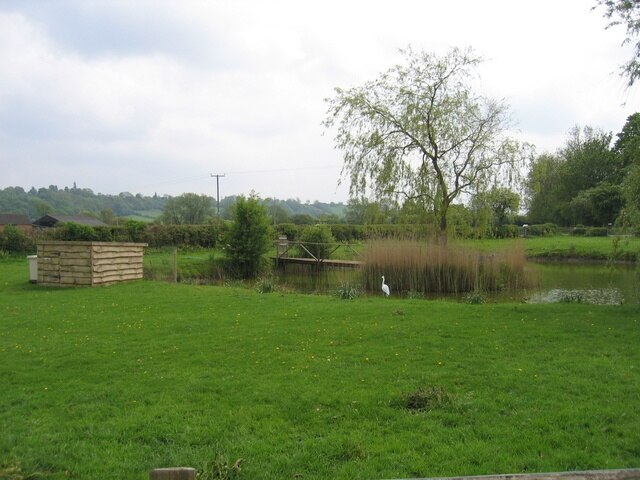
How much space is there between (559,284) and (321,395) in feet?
51.2

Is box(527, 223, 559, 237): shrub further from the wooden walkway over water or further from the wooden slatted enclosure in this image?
the wooden slatted enclosure

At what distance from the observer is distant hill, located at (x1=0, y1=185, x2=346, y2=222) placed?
235 feet

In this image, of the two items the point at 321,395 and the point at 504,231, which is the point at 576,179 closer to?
the point at 504,231

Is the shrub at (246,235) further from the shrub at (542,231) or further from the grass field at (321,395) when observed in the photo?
the shrub at (542,231)

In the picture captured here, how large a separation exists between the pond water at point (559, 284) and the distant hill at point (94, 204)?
42.8 m

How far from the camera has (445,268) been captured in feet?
50.7

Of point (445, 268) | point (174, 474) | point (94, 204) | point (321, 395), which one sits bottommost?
point (321, 395)

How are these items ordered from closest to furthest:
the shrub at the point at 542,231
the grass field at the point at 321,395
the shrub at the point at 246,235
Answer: the grass field at the point at 321,395 < the shrub at the point at 246,235 < the shrub at the point at 542,231

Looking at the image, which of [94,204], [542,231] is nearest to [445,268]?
[542,231]

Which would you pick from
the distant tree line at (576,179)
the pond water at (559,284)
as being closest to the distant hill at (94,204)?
the distant tree line at (576,179)

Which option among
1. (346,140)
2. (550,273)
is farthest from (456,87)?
(550,273)

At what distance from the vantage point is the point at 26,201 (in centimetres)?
7775

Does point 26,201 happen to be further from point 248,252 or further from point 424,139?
point 424,139

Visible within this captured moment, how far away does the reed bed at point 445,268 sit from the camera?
15.4 m
